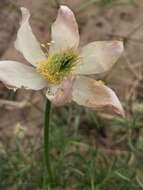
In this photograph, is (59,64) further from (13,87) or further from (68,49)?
(13,87)

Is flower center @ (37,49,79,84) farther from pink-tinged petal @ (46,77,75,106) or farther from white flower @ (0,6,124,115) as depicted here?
pink-tinged petal @ (46,77,75,106)

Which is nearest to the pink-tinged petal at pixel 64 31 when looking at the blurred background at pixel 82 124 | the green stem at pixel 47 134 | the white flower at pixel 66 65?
the white flower at pixel 66 65

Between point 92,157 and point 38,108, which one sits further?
point 38,108

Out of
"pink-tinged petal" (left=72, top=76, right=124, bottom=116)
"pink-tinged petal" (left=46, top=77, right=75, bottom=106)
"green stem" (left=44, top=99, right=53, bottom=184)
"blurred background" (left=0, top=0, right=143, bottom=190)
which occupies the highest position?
"pink-tinged petal" (left=46, top=77, right=75, bottom=106)

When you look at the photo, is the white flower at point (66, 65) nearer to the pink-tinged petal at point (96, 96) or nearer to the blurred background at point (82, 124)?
the pink-tinged petal at point (96, 96)

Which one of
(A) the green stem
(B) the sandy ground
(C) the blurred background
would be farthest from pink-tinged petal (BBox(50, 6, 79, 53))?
(B) the sandy ground

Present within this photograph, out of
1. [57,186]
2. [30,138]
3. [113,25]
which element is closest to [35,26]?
[113,25]

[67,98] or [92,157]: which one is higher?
[67,98]
